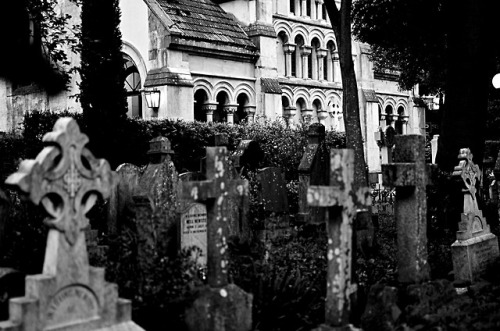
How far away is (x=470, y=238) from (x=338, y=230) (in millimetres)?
4570

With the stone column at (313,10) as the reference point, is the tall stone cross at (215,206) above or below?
below

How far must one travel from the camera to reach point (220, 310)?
667 centimetres

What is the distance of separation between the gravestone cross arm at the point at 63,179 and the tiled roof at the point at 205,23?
734 inches

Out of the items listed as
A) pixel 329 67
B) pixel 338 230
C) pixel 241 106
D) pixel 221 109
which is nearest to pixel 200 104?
pixel 221 109

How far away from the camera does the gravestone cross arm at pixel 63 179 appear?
5.28 m

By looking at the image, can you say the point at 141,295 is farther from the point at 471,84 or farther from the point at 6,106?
the point at 6,106

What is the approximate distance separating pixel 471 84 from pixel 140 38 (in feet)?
42.6

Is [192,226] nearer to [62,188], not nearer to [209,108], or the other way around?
[62,188]

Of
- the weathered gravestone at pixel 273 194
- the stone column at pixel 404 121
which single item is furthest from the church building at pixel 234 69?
the weathered gravestone at pixel 273 194

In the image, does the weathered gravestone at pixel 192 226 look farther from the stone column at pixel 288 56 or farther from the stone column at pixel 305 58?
the stone column at pixel 305 58

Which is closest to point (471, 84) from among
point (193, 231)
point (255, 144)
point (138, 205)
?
point (255, 144)

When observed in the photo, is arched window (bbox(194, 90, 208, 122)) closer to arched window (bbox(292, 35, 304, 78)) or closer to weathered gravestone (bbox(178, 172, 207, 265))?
arched window (bbox(292, 35, 304, 78))

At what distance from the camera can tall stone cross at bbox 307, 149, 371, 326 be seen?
612 centimetres

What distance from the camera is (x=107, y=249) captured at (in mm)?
8406
